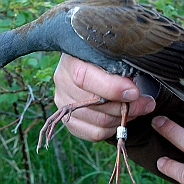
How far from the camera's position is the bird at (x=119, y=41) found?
2096 mm

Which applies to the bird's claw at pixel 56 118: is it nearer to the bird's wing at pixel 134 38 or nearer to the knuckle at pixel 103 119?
the knuckle at pixel 103 119

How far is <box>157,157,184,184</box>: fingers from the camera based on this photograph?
7.81 feet

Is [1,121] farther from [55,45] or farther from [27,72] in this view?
[55,45]

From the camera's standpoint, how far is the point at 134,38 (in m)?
2.14

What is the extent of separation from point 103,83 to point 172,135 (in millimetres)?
518

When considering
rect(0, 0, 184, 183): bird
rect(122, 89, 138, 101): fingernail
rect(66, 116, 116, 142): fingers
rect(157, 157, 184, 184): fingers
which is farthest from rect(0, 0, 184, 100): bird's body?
rect(157, 157, 184, 184): fingers

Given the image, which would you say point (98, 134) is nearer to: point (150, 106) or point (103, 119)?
point (103, 119)

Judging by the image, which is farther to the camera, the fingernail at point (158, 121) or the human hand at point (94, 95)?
the fingernail at point (158, 121)

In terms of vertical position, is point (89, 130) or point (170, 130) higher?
point (89, 130)

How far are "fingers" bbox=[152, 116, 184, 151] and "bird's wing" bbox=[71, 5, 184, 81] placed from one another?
0.32m

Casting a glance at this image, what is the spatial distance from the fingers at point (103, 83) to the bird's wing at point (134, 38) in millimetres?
93

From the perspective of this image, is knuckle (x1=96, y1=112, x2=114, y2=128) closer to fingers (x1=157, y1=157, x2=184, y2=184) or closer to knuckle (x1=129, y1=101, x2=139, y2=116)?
knuckle (x1=129, y1=101, x2=139, y2=116)

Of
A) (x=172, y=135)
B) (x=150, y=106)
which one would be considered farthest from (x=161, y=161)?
(x=150, y=106)

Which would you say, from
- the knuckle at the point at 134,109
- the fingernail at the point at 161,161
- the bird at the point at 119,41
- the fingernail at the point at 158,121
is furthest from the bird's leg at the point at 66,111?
the fingernail at the point at 161,161
